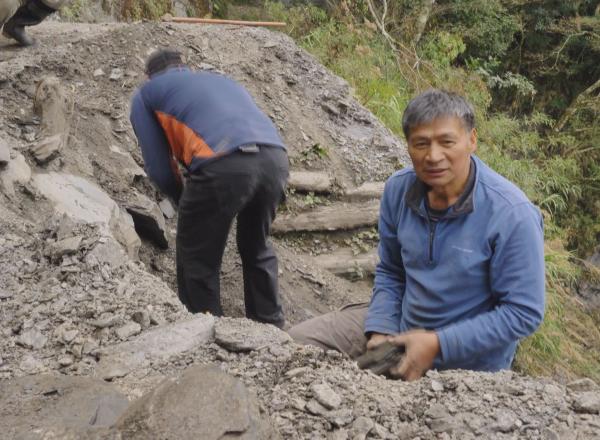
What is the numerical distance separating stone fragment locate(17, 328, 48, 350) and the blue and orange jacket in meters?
1.25

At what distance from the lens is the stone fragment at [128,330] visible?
2465 mm

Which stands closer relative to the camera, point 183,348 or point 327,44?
point 183,348

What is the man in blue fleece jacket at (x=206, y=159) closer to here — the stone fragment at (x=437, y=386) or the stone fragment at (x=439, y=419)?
the stone fragment at (x=437, y=386)

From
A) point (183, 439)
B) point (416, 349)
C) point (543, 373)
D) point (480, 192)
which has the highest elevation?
point (480, 192)

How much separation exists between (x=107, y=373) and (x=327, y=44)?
6.96 metres

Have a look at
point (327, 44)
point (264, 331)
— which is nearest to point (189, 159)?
point (264, 331)

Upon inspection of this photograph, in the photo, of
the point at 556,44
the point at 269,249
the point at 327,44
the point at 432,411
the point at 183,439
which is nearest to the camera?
the point at 183,439

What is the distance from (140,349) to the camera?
7.79ft

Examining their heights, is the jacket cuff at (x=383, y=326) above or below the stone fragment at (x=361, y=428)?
below

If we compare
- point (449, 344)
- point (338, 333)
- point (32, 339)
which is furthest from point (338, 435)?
point (32, 339)

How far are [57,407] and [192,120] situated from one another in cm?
191

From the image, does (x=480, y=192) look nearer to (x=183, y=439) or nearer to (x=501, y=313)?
(x=501, y=313)

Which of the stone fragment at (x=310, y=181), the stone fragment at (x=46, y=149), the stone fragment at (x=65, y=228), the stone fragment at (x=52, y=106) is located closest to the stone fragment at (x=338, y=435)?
the stone fragment at (x=65, y=228)

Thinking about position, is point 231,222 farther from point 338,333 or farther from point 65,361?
point 65,361
